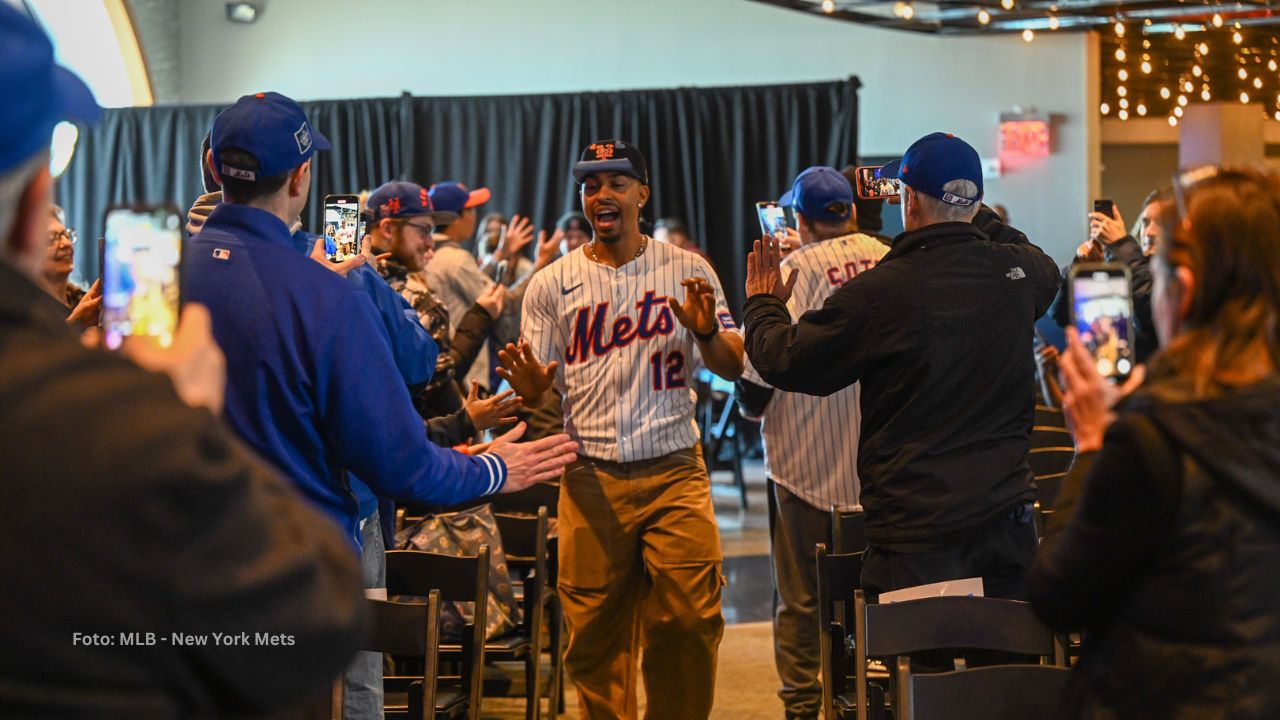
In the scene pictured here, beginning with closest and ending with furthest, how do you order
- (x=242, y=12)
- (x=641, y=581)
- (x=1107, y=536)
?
(x=1107, y=536) < (x=641, y=581) < (x=242, y=12)

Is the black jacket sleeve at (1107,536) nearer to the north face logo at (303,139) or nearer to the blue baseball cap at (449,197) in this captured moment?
the north face logo at (303,139)

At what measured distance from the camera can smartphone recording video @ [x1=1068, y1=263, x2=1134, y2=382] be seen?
1.81 metres

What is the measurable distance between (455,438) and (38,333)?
2353 millimetres

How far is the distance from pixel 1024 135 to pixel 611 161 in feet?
26.0

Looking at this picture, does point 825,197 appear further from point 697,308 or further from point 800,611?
point 800,611

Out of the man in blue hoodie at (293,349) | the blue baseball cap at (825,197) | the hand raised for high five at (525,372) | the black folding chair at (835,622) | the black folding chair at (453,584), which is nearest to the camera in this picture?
the man in blue hoodie at (293,349)

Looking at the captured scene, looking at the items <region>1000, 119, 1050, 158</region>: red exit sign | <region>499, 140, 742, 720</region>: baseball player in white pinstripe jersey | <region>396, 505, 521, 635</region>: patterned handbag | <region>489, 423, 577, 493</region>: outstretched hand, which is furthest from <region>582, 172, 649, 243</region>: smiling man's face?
<region>1000, 119, 1050, 158</region>: red exit sign

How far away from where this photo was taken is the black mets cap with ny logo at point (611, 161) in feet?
12.9

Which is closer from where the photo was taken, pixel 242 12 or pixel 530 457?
pixel 530 457

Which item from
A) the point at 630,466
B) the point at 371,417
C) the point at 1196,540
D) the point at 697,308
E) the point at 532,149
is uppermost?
the point at 532,149

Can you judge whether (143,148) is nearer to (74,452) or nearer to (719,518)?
(719,518)

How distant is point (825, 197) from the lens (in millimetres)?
4395

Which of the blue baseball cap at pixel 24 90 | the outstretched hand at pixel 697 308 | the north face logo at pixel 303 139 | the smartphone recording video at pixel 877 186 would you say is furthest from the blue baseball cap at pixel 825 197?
the blue baseball cap at pixel 24 90

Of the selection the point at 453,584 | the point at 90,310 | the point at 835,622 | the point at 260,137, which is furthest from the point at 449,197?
the point at 260,137
